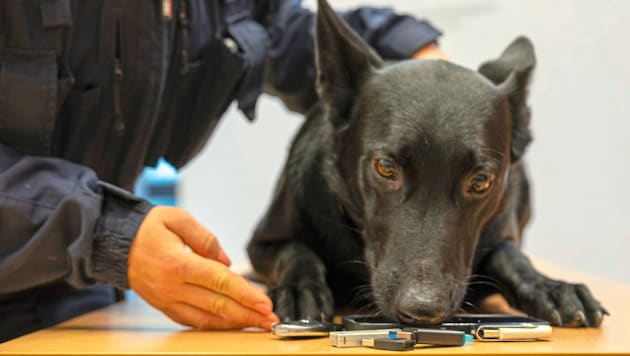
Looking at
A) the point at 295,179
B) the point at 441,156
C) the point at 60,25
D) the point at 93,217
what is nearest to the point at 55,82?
the point at 60,25

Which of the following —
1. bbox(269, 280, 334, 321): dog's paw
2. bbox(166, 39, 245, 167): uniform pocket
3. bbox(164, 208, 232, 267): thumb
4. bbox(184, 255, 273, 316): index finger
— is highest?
bbox(166, 39, 245, 167): uniform pocket

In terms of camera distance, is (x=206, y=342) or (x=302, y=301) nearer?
(x=206, y=342)

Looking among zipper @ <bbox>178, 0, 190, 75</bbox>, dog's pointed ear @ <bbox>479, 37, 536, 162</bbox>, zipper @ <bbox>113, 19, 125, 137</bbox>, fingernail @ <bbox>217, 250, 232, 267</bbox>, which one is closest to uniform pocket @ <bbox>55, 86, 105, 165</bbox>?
zipper @ <bbox>113, 19, 125, 137</bbox>

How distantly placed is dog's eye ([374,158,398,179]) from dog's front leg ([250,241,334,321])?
0.23m

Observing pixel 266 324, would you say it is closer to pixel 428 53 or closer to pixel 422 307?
pixel 422 307

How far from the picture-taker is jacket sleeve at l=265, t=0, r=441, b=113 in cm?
176

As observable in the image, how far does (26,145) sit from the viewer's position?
4.11ft

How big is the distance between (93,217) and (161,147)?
1.75ft

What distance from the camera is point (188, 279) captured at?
104 cm

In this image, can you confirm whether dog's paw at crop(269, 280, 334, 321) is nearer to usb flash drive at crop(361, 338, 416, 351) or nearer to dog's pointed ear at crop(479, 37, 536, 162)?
usb flash drive at crop(361, 338, 416, 351)

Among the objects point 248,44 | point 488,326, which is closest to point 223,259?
point 488,326

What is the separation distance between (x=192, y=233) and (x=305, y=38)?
922mm

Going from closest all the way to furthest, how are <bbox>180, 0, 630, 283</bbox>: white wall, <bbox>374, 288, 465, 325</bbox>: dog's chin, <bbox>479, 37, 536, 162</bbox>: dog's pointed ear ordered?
<bbox>374, 288, 465, 325</bbox>: dog's chin → <bbox>479, 37, 536, 162</bbox>: dog's pointed ear → <bbox>180, 0, 630, 283</bbox>: white wall

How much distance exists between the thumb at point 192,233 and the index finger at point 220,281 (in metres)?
0.05
